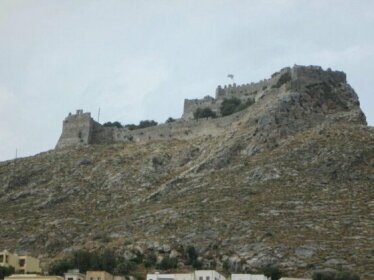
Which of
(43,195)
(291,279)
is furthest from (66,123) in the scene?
(291,279)

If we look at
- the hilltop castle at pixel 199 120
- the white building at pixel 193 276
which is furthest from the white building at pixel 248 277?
the hilltop castle at pixel 199 120

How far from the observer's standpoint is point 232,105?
94812 mm

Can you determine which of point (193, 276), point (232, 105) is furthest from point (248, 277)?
point (232, 105)

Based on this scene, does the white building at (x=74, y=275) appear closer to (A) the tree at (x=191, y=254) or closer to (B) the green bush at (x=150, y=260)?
(B) the green bush at (x=150, y=260)

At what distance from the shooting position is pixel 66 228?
7325 centimetres

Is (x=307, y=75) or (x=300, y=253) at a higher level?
(x=307, y=75)

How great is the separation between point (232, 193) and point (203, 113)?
84.0ft

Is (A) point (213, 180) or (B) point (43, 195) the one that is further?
(B) point (43, 195)

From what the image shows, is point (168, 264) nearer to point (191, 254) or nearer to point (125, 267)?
point (191, 254)

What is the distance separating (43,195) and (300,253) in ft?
91.9

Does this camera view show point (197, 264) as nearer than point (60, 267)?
No

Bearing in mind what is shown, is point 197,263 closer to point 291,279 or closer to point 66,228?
point 291,279

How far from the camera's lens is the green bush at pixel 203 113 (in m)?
95.2

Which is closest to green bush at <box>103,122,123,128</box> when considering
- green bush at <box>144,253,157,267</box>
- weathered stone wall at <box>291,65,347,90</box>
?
weathered stone wall at <box>291,65,347,90</box>
